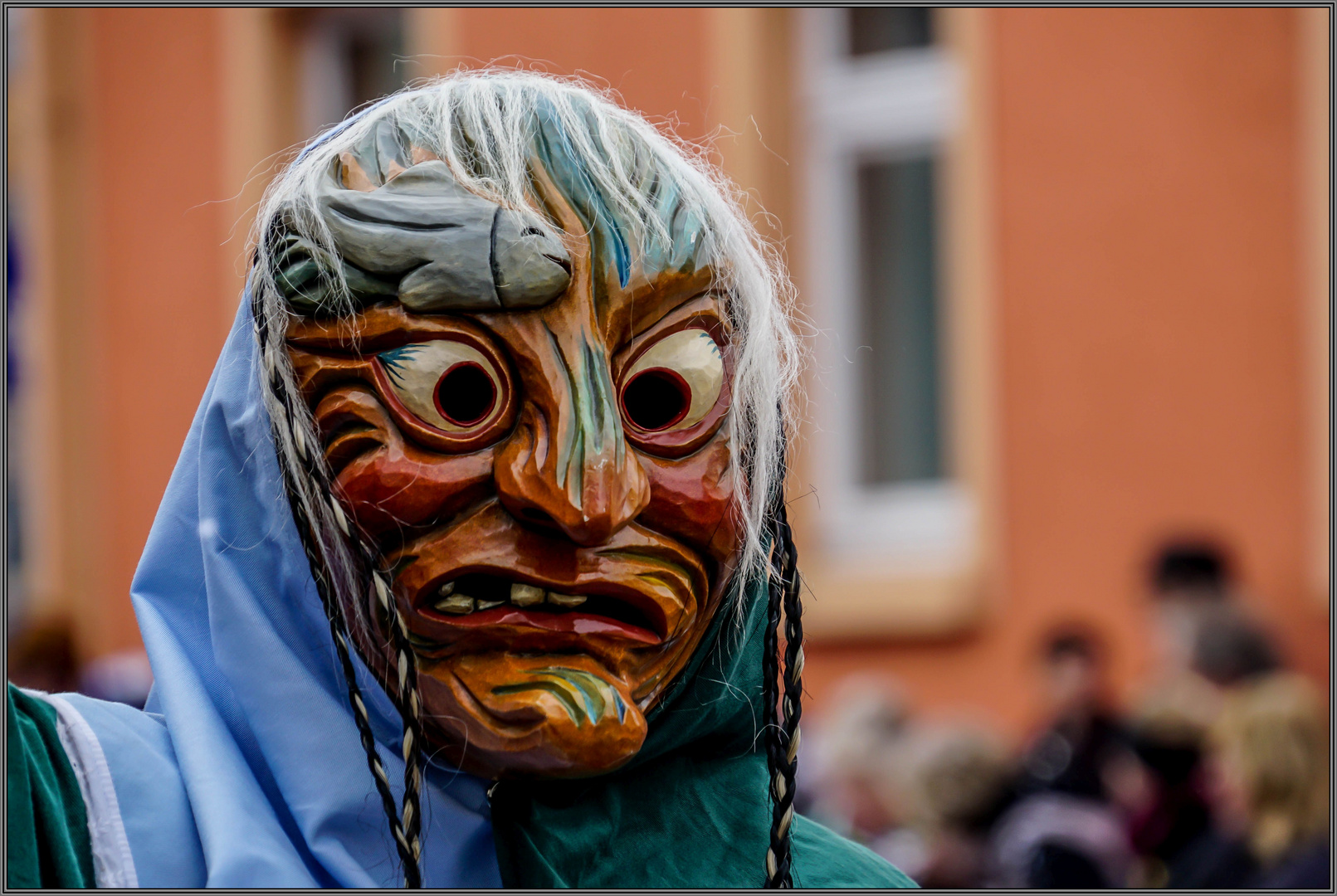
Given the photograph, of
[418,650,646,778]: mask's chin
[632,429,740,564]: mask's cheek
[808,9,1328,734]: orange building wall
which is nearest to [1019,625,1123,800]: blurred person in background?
[808,9,1328,734]: orange building wall

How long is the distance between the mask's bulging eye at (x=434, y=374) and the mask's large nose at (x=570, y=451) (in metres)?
0.03

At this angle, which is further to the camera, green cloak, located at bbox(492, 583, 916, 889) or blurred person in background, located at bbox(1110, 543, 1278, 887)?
blurred person in background, located at bbox(1110, 543, 1278, 887)

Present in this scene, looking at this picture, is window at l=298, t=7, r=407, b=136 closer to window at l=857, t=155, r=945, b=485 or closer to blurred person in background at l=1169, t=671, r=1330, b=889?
window at l=857, t=155, r=945, b=485

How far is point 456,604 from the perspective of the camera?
1513 millimetres

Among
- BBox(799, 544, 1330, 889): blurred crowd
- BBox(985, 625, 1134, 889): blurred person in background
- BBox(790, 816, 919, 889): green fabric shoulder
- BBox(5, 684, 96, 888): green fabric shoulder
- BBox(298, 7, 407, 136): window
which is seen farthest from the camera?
BBox(298, 7, 407, 136): window

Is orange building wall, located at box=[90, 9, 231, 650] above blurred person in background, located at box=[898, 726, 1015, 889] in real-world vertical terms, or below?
above

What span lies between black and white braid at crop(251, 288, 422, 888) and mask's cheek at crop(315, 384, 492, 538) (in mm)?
19

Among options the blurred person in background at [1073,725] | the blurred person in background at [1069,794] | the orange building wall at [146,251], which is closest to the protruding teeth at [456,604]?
the blurred person in background at [1069,794]

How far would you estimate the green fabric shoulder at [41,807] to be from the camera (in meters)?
1.38

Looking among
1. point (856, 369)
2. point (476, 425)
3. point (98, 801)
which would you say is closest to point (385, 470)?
point (476, 425)

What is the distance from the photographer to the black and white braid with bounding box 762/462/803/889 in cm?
161

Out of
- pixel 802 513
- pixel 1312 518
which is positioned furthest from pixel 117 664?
pixel 1312 518

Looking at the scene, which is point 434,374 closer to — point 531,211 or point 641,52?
point 531,211

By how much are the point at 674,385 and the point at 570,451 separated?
0.15 m
